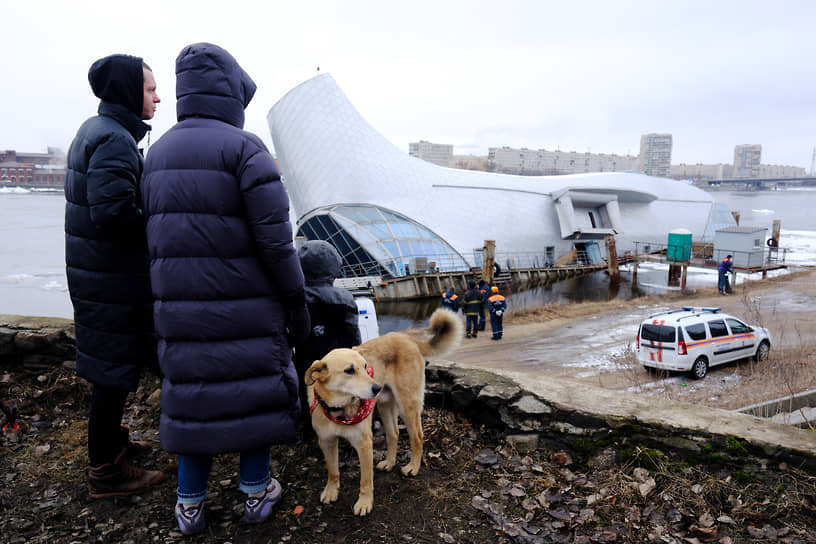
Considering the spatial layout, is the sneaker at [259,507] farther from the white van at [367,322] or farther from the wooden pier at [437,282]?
the wooden pier at [437,282]

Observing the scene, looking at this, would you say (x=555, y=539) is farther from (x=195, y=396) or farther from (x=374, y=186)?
(x=374, y=186)

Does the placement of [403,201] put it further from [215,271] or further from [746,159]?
[746,159]

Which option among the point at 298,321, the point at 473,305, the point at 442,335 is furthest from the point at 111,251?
the point at 473,305

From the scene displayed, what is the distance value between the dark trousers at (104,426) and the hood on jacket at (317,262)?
1.21 m

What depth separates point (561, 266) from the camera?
30422 millimetres

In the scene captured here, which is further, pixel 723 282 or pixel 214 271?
pixel 723 282

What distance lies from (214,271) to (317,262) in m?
1.13

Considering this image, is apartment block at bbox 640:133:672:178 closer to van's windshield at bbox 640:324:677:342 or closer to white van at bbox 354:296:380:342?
van's windshield at bbox 640:324:677:342

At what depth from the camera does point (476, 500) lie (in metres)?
2.70

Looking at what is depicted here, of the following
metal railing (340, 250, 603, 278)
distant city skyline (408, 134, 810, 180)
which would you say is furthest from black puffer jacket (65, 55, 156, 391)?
distant city skyline (408, 134, 810, 180)

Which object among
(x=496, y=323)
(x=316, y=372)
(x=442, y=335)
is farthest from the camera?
(x=496, y=323)

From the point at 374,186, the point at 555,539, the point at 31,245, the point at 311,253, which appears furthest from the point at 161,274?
the point at 31,245

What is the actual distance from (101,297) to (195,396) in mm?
794

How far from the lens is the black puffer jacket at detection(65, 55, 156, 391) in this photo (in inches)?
97.7
